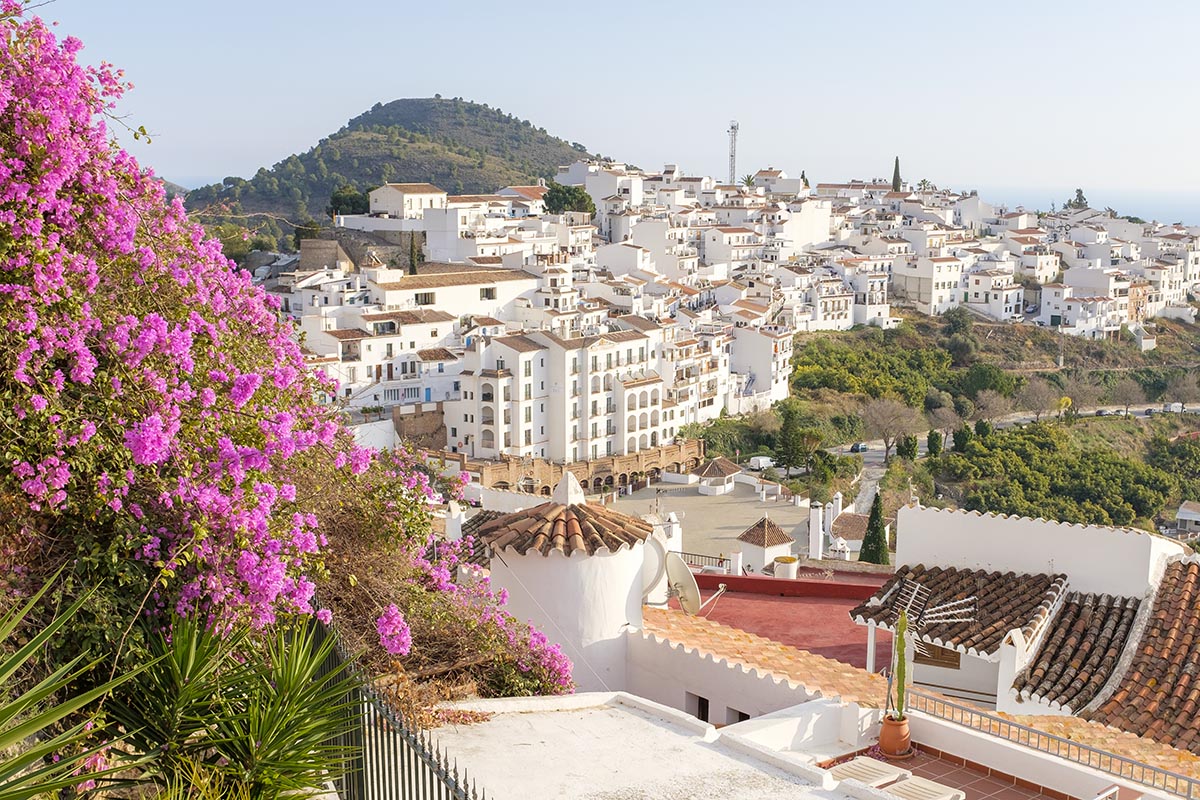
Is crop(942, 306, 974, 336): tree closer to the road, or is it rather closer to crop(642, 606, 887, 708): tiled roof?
the road

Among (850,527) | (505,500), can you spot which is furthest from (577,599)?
(850,527)

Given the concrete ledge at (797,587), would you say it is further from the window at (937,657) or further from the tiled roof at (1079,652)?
the tiled roof at (1079,652)

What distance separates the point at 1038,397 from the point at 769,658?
59202mm

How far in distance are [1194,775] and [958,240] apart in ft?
256

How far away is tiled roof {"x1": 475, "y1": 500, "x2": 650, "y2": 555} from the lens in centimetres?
989

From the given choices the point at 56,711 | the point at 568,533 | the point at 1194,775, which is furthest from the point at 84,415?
the point at 1194,775

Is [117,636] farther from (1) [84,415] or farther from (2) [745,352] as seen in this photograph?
(2) [745,352]

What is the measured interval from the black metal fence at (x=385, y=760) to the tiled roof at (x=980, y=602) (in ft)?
19.0

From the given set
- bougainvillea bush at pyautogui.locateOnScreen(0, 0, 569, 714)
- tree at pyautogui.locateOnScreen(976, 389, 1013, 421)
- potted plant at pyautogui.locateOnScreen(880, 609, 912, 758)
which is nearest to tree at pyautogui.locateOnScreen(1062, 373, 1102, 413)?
tree at pyautogui.locateOnScreen(976, 389, 1013, 421)

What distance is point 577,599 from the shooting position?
10.0 meters

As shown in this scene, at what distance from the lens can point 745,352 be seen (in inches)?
2251

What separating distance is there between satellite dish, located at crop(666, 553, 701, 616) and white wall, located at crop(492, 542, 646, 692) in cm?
200

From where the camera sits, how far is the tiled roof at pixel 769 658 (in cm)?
936

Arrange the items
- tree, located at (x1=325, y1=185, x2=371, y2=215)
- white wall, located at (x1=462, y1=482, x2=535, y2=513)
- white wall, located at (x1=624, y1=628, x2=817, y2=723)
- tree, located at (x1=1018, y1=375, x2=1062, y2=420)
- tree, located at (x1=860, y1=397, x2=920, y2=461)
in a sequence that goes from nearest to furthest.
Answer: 1. white wall, located at (x1=624, y1=628, x2=817, y2=723)
2. white wall, located at (x1=462, y1=482, x2=535, y2=513)
3. tree, located at (x1=860, y1=397, x2=920, y2=461)
4. tree, located at (x1=1018, y1=375, x2=1062, y2=420)
5. tree, located at (x1=325, y1=185, x2=371, y2=215)
